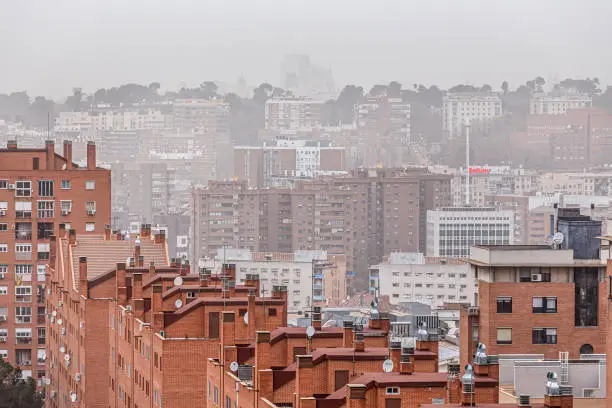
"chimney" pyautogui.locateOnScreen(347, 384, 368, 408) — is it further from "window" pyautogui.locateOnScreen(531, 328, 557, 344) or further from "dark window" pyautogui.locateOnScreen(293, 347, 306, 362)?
"window" pyautogui.locateOnScreen(531, 328, 557, 344)

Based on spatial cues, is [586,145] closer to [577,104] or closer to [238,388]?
[577,104]

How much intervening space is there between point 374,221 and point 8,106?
33463mm

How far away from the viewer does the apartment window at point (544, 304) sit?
2536cm

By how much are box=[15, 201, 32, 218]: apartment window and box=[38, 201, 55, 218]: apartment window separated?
0.66 feet

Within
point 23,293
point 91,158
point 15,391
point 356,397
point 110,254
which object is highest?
point 91,158

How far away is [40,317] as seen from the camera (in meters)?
41.4

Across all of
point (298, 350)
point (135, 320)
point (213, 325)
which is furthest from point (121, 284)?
point (298, 350)

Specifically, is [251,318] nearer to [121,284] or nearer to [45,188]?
A: [121,284]

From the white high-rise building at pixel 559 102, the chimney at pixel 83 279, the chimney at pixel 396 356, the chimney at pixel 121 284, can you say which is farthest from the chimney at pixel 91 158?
the white high-rise building at pixel 559 102

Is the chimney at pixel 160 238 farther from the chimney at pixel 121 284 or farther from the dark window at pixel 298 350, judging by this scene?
the dark window at pixel 298 350

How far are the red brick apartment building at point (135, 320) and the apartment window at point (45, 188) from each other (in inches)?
64.8

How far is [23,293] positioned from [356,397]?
88.2ft

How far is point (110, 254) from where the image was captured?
33.7m

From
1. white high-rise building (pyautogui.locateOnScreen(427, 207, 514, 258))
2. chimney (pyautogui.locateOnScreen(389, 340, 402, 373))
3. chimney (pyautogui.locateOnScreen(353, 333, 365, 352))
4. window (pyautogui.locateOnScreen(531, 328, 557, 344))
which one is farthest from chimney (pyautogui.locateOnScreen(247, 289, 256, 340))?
white high-rise building (pyautogui.locateOnScreen(427, 207, 514, 258))
